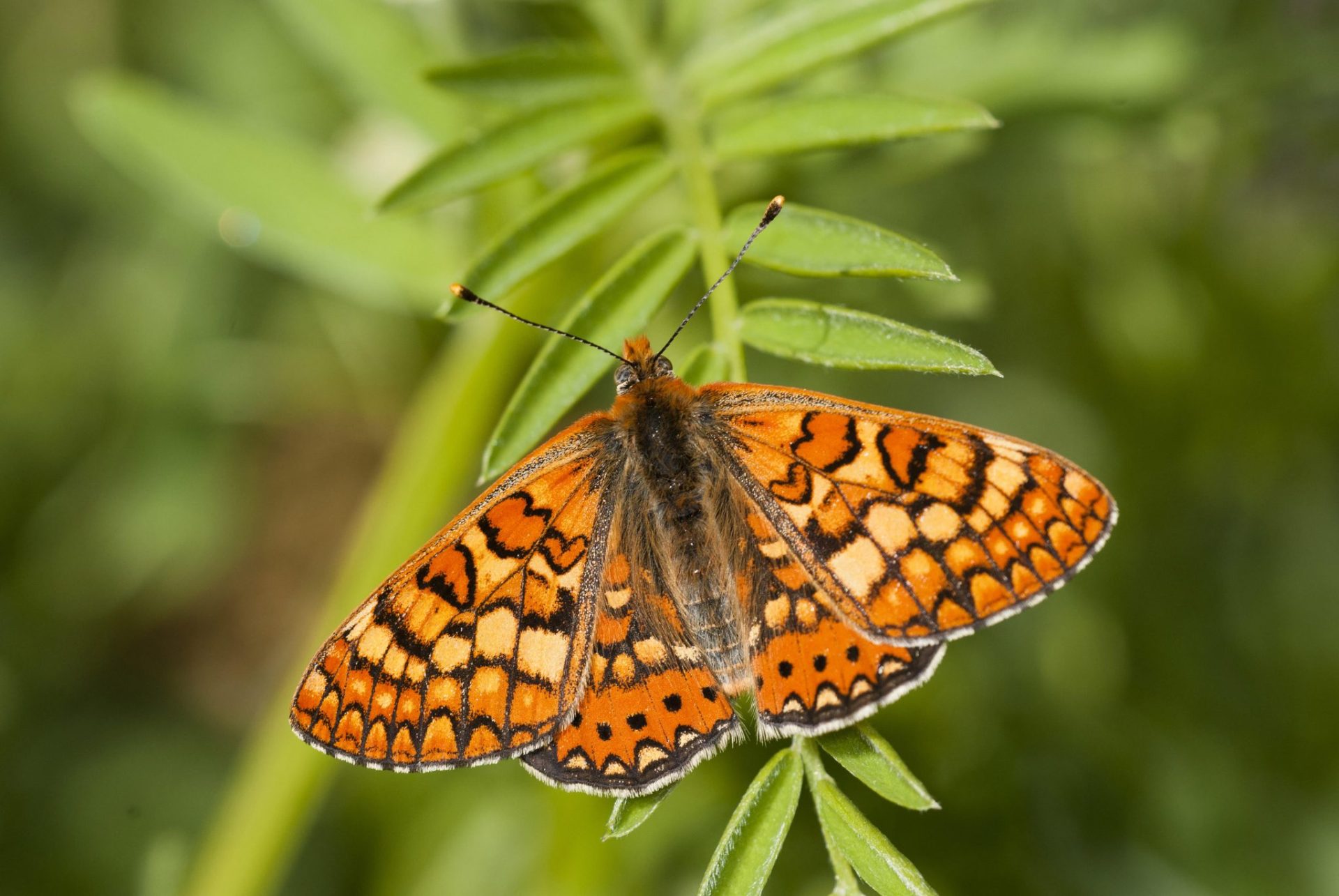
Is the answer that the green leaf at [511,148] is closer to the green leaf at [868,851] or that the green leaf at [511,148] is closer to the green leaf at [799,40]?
the green leaf at [799,40]

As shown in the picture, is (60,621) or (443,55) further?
(60,621)

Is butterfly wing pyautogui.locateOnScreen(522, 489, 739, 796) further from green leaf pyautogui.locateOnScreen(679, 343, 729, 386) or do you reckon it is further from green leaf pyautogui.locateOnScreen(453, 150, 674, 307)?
green leaf pyautogui.locateOnScreen(453, 150, 674, 307)

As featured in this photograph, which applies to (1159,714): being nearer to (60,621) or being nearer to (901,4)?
(901,4)

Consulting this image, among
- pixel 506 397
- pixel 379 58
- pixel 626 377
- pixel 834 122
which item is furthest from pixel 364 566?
pixel 834 122

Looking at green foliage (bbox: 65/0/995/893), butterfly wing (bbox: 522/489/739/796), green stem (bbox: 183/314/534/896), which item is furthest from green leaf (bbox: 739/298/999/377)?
green stem (bbox: 183/314/534/896)

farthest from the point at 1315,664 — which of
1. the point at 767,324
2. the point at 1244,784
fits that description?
the point at 767,324

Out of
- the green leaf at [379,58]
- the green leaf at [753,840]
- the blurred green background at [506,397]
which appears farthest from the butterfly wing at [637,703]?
the green leaf at [379,58]

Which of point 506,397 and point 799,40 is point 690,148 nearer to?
point 799,40
